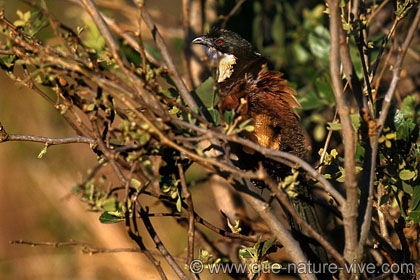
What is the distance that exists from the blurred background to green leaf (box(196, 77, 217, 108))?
0.85 m

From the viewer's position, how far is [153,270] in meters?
3.79

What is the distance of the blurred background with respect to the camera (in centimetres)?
382

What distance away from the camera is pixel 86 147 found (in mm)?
6410

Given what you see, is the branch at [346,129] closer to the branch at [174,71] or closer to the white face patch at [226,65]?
the branch at [174,71]

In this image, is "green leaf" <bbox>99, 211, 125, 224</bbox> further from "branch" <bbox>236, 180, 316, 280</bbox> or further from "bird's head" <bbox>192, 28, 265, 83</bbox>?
"bird's head" <bbox>192, 28, 265, 83</bbox>

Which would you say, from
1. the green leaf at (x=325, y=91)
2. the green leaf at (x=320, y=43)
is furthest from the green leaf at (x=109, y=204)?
the green leaf at (x=320, y=43)

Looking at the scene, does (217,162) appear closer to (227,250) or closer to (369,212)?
(369,212)

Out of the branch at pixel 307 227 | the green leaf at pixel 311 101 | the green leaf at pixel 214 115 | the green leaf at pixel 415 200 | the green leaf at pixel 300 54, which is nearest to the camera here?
the branch at pixel 307 227

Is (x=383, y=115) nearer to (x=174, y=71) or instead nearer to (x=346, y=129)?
(x=346, y=129)

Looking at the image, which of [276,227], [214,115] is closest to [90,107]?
[214,115]

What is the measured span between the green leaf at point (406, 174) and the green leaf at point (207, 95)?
0.90 m

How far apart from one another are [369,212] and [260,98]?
1.21 m

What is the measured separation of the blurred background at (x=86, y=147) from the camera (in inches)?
150

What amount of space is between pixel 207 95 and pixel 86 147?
448cm
